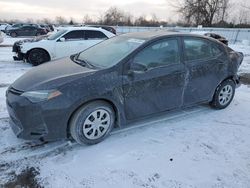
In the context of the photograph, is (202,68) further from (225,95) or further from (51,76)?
(51,76)

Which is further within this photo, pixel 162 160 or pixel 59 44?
pixel 59 44

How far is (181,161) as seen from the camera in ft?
11.8

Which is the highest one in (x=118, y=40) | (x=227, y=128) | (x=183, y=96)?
(x=118, y=40)

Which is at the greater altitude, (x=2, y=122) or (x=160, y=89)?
(x=160, y=89)

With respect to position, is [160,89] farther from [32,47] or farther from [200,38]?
[32,47]

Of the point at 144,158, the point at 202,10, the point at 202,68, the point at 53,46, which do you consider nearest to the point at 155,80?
the point at 202,68

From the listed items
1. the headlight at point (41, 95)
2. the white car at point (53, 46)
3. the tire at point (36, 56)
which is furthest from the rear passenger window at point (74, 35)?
the headlight at point (41, 95)

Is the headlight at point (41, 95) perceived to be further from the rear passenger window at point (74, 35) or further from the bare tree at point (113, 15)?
the bare tree at point (113, 15)

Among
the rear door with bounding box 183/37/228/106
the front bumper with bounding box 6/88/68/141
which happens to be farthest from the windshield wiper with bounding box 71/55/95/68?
the rear door with bounding box 183/37/228/106

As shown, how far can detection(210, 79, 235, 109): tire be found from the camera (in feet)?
17.1

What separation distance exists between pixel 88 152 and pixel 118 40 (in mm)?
2130

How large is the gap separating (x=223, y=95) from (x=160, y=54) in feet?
6.18

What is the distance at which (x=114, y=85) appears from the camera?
3773mm

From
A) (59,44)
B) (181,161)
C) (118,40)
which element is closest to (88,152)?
(181,161)
